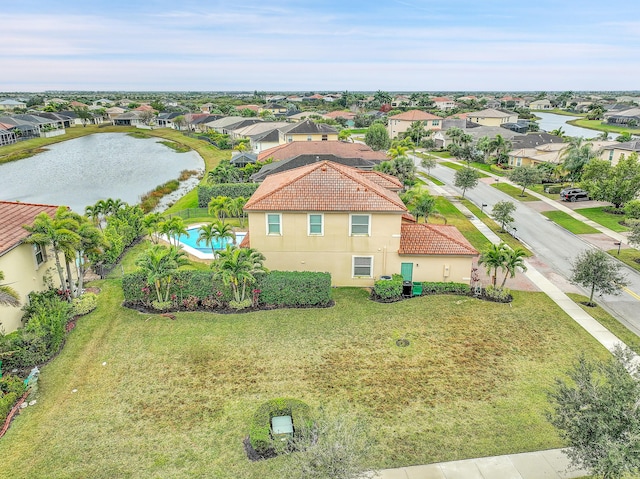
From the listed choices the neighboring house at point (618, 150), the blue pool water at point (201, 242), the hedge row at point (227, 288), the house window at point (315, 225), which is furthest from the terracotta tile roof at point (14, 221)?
the neighboring house at point (618, 150)

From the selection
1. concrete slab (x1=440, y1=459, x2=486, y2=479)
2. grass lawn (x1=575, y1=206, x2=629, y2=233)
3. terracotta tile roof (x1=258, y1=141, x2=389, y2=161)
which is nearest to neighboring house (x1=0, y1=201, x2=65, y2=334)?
concrete slab (x1=440, y1=459, x2=486, y2=479)

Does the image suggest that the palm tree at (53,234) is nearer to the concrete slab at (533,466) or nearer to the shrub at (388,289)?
the shrub at (388,289)

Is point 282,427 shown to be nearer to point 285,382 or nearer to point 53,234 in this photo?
point 285,382

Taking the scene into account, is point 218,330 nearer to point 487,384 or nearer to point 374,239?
point 374,239

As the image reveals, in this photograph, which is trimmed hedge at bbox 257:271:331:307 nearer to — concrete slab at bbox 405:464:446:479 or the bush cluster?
the bush cluster

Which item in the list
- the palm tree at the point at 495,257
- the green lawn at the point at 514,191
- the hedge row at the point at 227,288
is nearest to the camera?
the hedge row at the point at 227,288

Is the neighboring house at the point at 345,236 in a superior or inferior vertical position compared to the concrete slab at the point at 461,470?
superior

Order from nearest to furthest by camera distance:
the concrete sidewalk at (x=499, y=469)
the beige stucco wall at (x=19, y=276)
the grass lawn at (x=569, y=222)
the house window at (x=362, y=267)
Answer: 1. the concrete sidewalk at (x=499, y=469)
2. the beige stucco wall at (x=19, y=276)
3. the house window at (x=362, y=267)
4. the grass lawn at (x=569, y=222)
